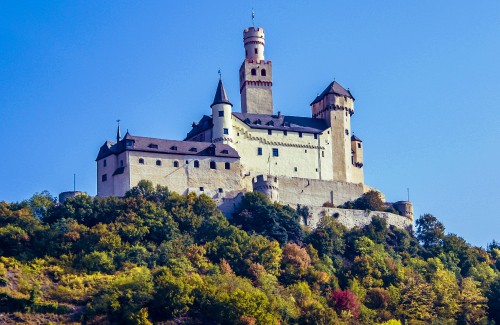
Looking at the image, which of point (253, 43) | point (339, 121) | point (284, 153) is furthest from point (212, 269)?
point (253, 43)

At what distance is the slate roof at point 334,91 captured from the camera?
361 ft

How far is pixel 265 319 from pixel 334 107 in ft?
115

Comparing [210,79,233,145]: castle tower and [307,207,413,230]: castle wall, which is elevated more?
[210,79,233,145]: castle tower

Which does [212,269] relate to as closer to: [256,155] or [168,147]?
[168,147]

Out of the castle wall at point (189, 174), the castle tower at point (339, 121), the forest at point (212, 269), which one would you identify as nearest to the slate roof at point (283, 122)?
the castle tower at point (339, 121)

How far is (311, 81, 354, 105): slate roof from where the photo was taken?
361 feet

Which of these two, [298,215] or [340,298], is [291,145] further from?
[340,298]

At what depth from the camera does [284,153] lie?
4136 inches

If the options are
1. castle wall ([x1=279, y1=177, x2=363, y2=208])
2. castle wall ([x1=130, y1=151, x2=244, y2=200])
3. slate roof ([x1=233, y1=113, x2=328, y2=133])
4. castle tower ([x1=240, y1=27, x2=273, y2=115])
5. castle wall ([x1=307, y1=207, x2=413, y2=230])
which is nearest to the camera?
castle wall ([x1=130, y1=151, x2=244, y2=200])

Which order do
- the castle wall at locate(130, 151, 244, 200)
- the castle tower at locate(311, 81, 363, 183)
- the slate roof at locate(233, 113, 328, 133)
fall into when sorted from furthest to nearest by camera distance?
the castle tower at locate(311, 81, 363, 183) → the slate roof at locate(233, 113, 328, 133) → the castle wall at locate(130, 151, 244, 200)

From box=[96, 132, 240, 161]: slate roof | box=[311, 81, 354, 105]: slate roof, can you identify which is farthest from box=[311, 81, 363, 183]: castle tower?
box=[96, 132, 240, 161]: slate roof

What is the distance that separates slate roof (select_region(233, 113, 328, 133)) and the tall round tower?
627 centimetres

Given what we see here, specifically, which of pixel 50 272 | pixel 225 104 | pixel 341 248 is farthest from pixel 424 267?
pixel 50 272

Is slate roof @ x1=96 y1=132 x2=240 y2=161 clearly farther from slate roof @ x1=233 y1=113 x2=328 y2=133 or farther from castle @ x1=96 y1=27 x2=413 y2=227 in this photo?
slate roof @ x1=233 y1=113 x2=328 y2=133
